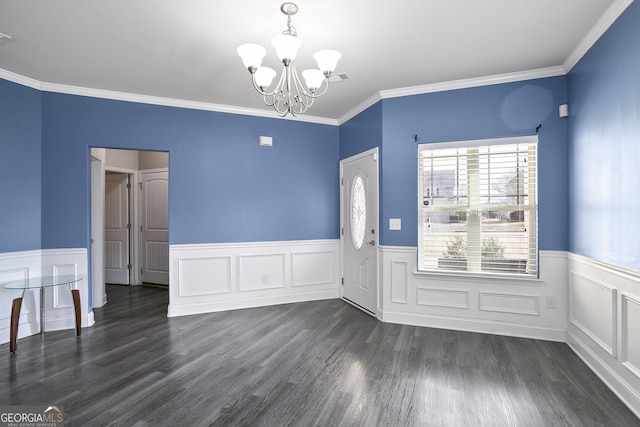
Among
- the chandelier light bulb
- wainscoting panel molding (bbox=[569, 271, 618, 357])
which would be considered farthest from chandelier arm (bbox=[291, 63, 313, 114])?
wainscoting panel molding (bbox=[569, 271, 618, 357])

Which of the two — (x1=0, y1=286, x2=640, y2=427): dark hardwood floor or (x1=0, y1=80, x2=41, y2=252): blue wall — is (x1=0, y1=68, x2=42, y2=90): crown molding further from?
(x1=0, y1=286, x2=640, y2=427): dark hardwood floor

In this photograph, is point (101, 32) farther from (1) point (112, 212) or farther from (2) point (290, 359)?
(1) point (112, 212)

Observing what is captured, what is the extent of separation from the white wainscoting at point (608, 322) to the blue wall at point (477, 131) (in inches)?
21.1

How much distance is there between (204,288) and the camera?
4.50 metres

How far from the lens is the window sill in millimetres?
3526

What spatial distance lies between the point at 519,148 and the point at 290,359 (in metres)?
3.17

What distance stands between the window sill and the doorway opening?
451cm

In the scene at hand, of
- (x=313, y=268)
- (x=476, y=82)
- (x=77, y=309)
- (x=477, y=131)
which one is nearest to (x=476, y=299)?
(x=477, y=131)

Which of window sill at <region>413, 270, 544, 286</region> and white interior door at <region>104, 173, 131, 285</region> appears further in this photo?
white interior door at <region>104, 173, 131, 285</region>

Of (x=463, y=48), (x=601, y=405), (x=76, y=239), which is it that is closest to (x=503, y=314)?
(x=601, y=405)

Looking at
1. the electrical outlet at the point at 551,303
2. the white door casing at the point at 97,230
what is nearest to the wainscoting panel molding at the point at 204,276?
the white door casing at the point at 97,230

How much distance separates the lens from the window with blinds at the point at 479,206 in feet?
11.7

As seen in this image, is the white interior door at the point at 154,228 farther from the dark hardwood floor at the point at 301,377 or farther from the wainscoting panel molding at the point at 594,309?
the wainscoting panel molding at the point at 594,309

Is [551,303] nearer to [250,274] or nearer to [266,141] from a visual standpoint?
[250,274]
